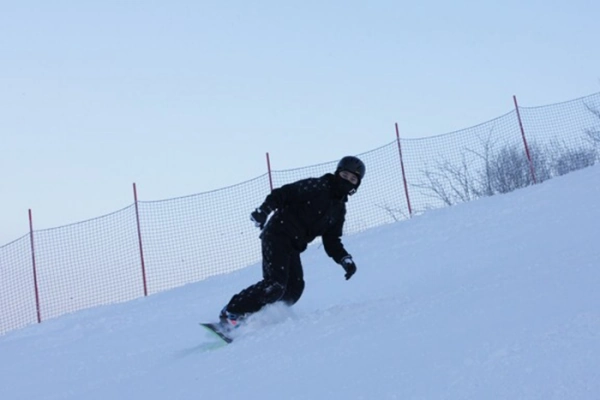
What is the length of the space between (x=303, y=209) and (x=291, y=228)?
16 centimetres

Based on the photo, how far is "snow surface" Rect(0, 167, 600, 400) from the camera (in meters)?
2.68

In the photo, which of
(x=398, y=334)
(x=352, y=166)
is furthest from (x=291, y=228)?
(x=398, y=334)

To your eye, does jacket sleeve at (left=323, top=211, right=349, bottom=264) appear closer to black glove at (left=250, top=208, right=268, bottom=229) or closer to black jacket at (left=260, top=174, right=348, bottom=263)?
black jacket at (left=260, top=174, right=348, bottom=263)

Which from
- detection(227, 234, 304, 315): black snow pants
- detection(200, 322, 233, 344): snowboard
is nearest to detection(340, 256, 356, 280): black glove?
detection(227, 234, 304, 315): black snow pants

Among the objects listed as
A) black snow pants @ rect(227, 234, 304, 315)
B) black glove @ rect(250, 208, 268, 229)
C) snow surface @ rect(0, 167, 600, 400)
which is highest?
black glove @ rect(250, 208, 268, 229)

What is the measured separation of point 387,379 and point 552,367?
68 centimetres

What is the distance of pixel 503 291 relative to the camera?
3918 mm

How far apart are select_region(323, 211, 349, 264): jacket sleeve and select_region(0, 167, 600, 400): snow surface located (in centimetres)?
43

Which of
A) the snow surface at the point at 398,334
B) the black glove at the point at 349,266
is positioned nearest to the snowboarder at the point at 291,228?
the black glove at the point at 349,266

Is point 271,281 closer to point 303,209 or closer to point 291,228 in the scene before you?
point 291,228

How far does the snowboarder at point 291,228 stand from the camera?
191 inches

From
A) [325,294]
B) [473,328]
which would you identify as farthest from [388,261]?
[473,328]

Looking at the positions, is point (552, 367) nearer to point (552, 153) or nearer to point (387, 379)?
point (387, 379)

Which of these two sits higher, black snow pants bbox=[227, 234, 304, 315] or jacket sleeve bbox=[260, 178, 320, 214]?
jacket sleeve bbox=[260, 178, 320, 214]
